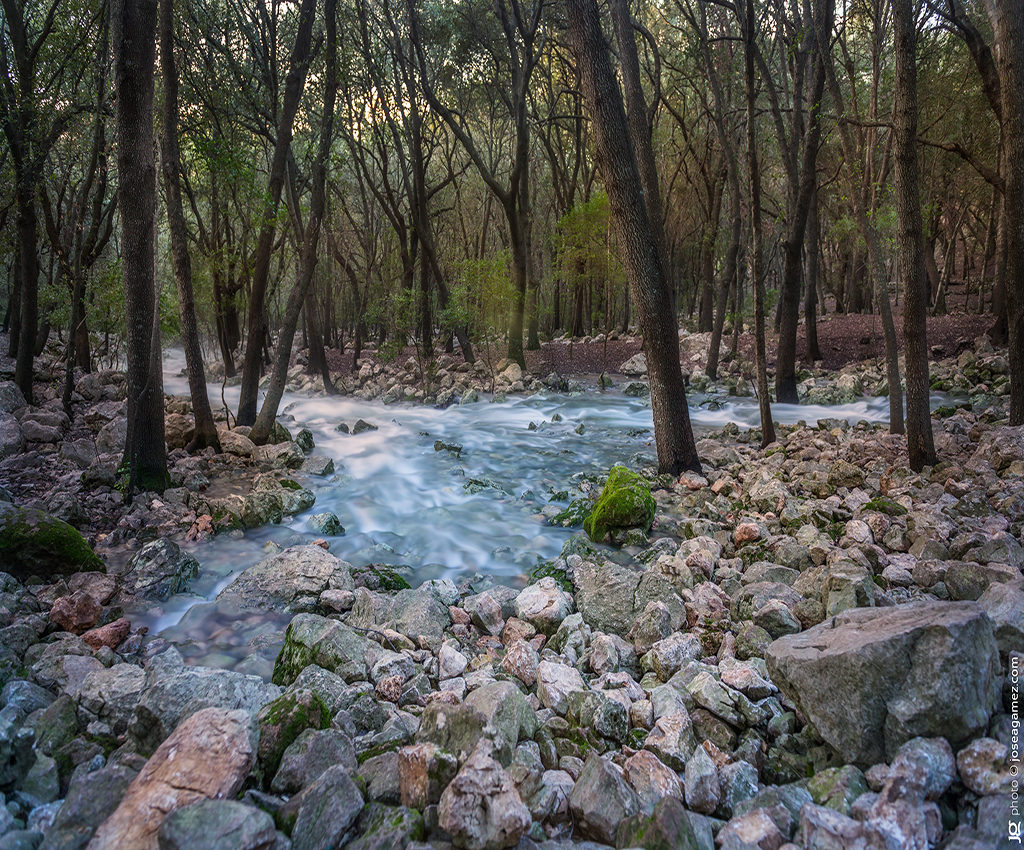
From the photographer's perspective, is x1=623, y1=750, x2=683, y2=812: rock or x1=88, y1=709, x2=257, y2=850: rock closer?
x1=88, y1=709, x2=257, y2=850: rock

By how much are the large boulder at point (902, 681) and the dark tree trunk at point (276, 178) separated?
335 inches

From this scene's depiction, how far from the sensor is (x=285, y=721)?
2430 millimetres

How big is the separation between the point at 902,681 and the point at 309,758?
7.39 feet

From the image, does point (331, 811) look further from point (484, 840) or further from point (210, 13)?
point (210, 13)

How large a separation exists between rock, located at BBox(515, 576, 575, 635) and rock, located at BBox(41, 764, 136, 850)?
216 cm

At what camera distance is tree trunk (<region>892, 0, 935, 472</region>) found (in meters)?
4.98

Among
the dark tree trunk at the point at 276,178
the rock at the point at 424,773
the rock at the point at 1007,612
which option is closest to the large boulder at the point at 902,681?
the rock at the point at 1007,612

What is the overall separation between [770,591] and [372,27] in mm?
16888

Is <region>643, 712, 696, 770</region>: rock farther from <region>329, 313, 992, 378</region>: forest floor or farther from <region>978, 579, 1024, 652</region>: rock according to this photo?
<region>329, 313, 992, 378</region>: forest floor

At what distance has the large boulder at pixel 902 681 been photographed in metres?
2.08

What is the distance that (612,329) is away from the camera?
26109 mm

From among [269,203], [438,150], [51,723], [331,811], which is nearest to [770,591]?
[331,811]

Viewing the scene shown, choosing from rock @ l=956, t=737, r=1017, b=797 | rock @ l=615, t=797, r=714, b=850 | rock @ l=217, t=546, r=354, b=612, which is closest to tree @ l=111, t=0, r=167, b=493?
rock @ l=217, t=546, r=354, b=612

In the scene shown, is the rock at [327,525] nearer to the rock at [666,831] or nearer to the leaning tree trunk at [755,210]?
the rock at [666,831]
